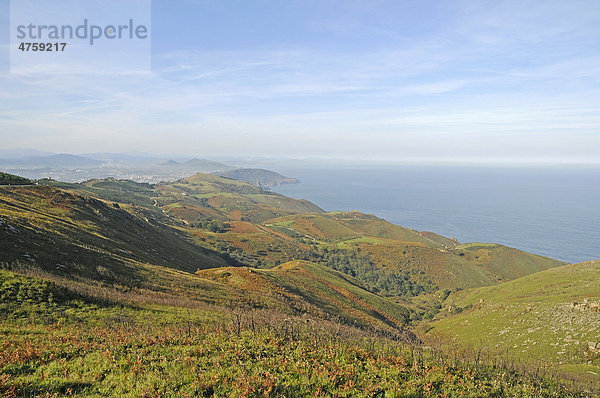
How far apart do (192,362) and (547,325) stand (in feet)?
160

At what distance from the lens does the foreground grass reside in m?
10.4

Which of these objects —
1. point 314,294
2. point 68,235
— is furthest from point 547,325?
point 68,235

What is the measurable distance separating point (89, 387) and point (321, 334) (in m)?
14.1

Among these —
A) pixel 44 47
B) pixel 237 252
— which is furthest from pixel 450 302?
pixel 44 47

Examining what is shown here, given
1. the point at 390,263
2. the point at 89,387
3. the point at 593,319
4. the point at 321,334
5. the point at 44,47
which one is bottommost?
the point at 390,263

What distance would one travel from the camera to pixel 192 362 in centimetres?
1271

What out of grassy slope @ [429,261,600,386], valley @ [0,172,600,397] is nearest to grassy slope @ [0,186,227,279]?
valley @ [0,172,600,397]

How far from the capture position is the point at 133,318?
21.0 metres

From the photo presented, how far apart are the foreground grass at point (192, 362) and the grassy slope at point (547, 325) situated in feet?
64.9

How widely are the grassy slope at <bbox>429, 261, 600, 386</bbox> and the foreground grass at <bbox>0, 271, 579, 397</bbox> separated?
1978cm

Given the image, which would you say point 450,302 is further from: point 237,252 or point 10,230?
point 10,230

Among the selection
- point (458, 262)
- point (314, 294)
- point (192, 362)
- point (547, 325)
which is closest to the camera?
point (192, 362)

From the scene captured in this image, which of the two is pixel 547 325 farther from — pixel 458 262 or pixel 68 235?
pixel 458 262

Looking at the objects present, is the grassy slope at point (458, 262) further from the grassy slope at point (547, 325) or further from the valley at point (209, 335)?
the valley at point (209, 335)
